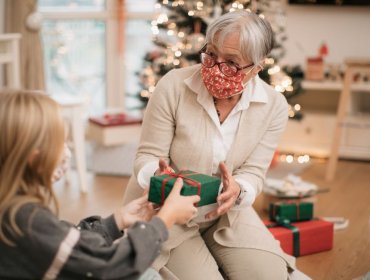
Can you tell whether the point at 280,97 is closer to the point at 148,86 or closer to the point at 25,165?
the point at 25,165

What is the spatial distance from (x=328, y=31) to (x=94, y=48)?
195cm

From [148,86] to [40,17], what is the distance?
39.9 inches

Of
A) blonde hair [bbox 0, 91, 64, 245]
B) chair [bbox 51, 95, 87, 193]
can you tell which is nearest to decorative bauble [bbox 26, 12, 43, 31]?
chair [bbox 51, 95, 87, 193]

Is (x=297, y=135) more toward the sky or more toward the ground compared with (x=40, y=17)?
more toward the ground

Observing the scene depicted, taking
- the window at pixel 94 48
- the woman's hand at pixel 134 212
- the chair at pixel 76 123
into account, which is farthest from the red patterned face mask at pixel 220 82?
the window at pixel 94 48

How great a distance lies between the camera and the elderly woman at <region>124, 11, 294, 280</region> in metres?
1.98

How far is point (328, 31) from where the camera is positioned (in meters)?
4.70

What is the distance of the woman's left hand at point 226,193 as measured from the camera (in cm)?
188

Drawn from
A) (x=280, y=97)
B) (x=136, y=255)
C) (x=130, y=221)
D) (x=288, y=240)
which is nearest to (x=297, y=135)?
(x=288, y=240)

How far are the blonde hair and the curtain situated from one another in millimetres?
3209

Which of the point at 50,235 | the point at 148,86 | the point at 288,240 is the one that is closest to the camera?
the point at 50,235

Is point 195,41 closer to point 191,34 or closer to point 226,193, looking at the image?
point 191,34

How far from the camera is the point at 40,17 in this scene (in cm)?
453

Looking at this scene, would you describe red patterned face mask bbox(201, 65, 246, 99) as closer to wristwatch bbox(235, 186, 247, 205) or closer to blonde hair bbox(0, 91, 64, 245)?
wristwatch bbox(235, 186, 247, 205)
